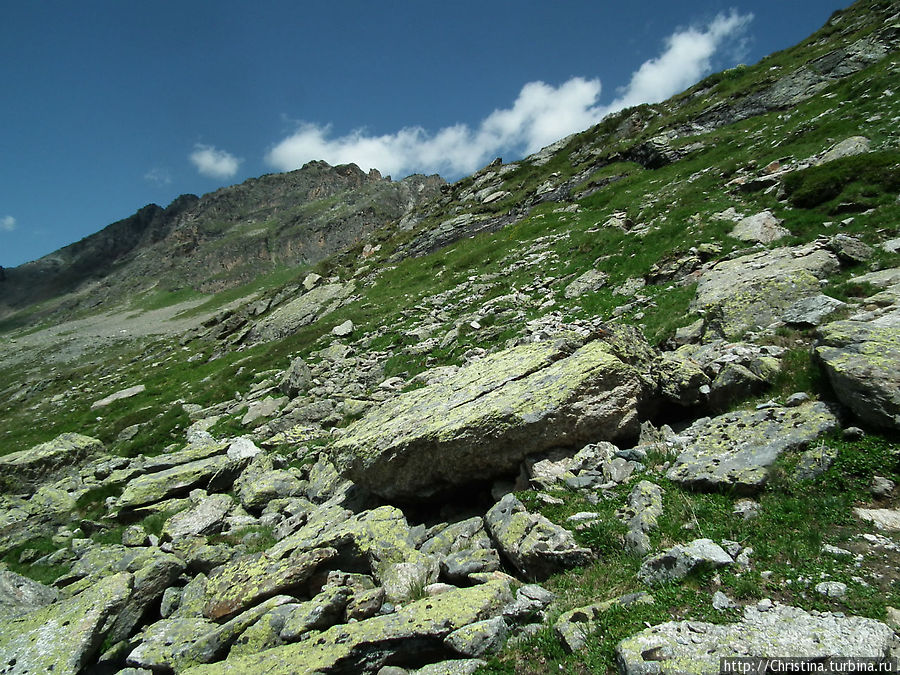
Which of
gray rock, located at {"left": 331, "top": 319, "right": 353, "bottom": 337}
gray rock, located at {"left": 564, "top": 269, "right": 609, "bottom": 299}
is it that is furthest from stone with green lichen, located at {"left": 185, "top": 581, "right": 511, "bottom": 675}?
gray rock, located at {"left": 331, "top": 319, "right": 353, "bottom": 337}

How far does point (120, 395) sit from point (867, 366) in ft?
165

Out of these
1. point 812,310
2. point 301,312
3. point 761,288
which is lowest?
point 812,310

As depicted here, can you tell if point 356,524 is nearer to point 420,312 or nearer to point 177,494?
point 177,494

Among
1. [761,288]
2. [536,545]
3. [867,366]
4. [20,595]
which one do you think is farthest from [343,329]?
[867,366]

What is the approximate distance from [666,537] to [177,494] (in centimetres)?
1791

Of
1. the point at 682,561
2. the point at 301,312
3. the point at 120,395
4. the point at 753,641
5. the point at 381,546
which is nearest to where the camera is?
the point at 753,641

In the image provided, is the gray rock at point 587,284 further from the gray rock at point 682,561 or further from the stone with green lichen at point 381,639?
the stone with green lichen at point 381,639

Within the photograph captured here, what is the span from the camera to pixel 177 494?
16.4 m

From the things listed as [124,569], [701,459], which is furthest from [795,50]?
[124,569]

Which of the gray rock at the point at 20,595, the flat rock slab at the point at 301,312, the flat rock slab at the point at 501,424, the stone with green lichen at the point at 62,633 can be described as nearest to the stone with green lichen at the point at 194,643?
the stone with green lichen at the point at 62,633

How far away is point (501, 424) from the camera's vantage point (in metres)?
10.1

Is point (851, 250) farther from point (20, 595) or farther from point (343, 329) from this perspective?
point (343, 329)

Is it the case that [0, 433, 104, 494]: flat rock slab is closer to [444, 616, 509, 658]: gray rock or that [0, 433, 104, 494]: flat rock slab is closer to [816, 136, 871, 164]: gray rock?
[444, 616, 509, 658]: gray rock

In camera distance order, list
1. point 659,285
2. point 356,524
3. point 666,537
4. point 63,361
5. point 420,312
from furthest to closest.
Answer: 1. point 63,361
2. point 420,312
3. point 659,285
4. point 356,524
5. point 666,537
